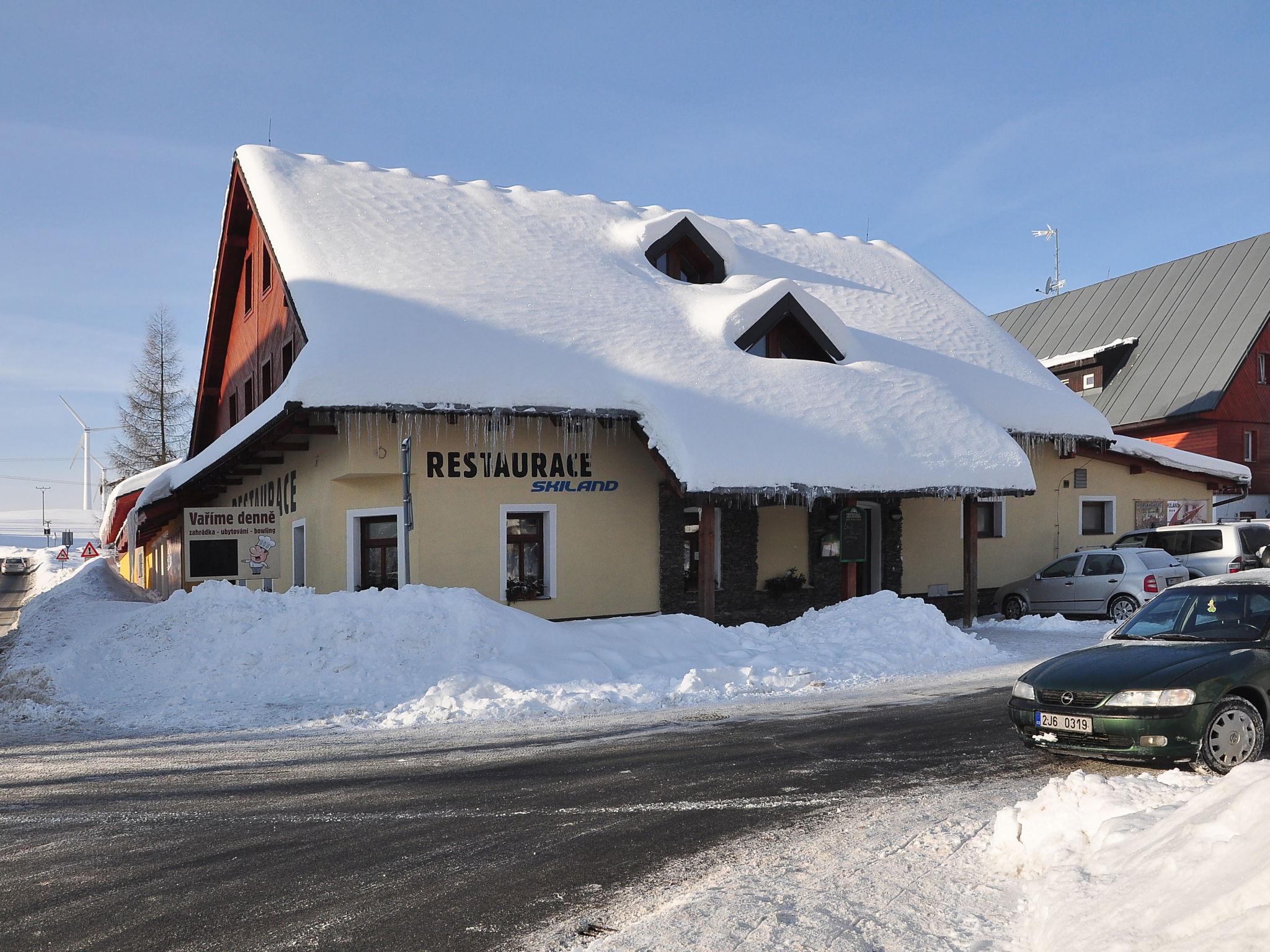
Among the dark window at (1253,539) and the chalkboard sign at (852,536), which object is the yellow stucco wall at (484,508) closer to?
the chalkboard sign at (852,536)

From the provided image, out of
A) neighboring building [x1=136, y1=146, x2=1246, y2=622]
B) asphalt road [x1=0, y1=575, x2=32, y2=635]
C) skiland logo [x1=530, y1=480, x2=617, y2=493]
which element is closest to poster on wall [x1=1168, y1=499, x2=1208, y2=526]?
neighboring building [x1=136, y1=146, x2=1246, y2=622]

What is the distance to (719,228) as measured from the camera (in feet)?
79.7

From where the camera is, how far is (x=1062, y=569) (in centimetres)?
2047

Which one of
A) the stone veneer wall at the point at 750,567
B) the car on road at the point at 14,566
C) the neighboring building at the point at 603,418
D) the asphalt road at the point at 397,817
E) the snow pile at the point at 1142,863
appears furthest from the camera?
the car on road at the point at 14,566

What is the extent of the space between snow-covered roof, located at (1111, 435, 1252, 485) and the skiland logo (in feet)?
45.0

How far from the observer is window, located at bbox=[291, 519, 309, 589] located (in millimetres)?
19050

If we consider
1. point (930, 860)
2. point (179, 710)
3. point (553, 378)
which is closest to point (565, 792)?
point (930, 860)

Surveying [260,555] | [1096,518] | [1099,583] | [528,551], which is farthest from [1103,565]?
[260,555]

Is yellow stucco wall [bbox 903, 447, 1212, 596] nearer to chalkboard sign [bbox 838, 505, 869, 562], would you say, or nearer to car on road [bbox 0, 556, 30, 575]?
chalkboard sign [bbox 838, 505, 869, 562]

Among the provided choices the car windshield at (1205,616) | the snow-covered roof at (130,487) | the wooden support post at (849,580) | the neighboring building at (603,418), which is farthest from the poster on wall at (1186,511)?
the snow-covered roof at (130,487)

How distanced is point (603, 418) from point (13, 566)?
62707 millimetres

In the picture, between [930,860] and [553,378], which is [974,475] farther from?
[930,860]

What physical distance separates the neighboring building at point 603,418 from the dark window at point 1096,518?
6 centimetres

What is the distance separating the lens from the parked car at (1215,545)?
20.2m
